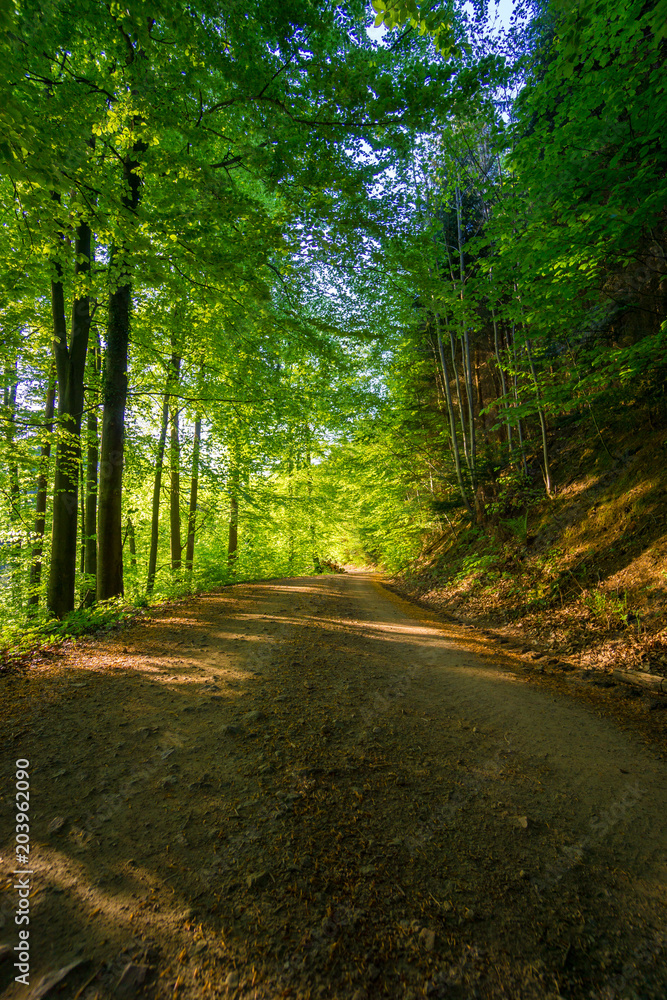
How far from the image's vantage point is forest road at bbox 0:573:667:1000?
139 centimetres

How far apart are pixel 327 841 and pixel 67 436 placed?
270 inches

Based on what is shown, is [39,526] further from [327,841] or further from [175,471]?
[327,841]

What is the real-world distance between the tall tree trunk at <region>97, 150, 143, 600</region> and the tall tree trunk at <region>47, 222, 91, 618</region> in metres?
0.45

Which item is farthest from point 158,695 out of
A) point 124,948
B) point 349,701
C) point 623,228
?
point 623,228

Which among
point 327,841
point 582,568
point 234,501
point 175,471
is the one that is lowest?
point 327,841

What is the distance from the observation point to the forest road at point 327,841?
1.39 metres

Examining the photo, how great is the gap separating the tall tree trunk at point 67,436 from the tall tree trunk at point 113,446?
45cm

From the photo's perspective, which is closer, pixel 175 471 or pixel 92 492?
pixel 92 492

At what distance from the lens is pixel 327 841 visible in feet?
6.31

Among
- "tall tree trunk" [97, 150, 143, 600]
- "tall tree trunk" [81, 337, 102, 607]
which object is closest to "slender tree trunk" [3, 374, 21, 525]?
"tall tree trunk" [81, 337, 102, 607]

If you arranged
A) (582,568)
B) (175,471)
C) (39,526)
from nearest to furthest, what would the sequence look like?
(582,568) → (175,471) → (39,526)

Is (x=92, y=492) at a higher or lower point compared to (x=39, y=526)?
higher

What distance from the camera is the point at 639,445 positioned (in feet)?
23.0

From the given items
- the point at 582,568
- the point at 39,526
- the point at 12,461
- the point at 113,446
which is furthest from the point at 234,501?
the point at 582,568
